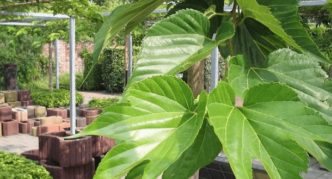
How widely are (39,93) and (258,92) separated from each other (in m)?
9.87

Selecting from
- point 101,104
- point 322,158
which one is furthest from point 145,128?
point 101,104

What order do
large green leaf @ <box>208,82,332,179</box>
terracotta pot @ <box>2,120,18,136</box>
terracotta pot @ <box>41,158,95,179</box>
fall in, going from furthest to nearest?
terracotta pot @ <box>2,120,18,136</box>, terracotta pot @ <box>41,158,95,179</box>, large green leaf @ <box>208,82,332,179</box>

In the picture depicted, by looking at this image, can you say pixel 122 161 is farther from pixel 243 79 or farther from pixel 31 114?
pixel 31 114

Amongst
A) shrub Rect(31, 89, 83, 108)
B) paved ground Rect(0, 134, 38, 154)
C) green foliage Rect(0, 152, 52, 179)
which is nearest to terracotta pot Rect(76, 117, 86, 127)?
paved ground Rect(0, 134, 38, 154)

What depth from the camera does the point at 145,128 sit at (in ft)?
1.09

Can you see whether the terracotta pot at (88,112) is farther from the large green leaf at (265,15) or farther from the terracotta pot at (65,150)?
the large green leaf at (265,15)

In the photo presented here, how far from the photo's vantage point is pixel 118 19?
493 millimetres

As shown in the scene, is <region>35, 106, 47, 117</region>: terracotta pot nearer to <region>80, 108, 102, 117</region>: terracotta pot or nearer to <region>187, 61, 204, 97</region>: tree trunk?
<region>80, 108, 102, 117</region>: terracotta pot

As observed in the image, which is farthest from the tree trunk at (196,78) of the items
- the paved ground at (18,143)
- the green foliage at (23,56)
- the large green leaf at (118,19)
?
the green foliage at (23,56)

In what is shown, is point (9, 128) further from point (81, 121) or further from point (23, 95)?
point (23, 95)

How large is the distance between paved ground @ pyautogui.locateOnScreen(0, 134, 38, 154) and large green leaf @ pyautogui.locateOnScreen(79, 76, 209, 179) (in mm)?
6471

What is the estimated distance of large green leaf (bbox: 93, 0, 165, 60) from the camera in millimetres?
479

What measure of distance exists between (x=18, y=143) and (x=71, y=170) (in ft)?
9.58

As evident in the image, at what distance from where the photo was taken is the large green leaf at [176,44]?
0.38 metres
